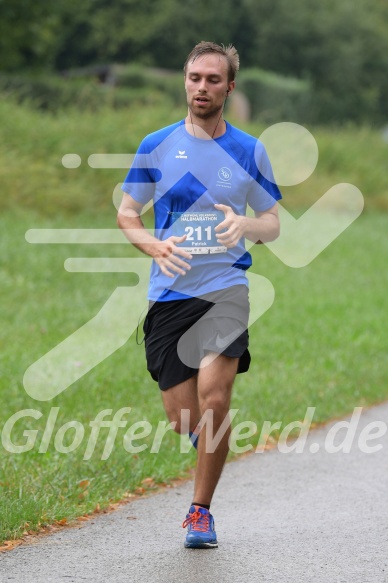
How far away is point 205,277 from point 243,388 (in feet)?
15.4

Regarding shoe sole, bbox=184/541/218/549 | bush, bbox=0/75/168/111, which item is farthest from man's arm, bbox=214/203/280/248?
bush, bbox=0/75/168/111

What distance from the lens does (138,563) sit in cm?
511

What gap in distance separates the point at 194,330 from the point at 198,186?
2.17 ft

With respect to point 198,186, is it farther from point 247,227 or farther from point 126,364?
point 126,364

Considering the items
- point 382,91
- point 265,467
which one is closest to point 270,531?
point 265,467

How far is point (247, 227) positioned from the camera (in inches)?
213

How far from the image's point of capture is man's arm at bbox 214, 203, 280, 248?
5.30 metres

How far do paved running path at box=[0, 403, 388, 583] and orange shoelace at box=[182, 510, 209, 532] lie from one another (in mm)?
105

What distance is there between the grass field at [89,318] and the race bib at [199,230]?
58.7 inches

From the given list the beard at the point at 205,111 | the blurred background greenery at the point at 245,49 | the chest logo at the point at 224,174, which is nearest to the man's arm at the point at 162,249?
the chest logo at the point at 224,174

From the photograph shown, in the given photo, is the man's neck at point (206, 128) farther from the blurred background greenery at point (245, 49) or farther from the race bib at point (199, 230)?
the blurred background greenery at point (245, 49)

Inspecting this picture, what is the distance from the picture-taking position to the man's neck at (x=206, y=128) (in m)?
5.52

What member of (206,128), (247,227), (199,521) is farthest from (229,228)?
(199,521)

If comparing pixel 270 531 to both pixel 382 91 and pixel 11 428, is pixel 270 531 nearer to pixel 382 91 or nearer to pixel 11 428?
pixel 11 428
